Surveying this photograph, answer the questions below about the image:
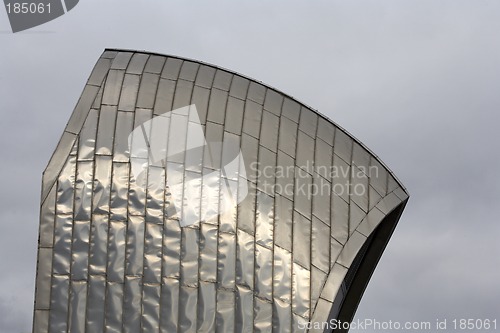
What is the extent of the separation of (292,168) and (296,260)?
80.8 inches

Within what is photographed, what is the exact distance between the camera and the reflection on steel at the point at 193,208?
14.6 metres

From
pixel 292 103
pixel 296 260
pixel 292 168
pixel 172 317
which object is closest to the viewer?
pixel 172 317

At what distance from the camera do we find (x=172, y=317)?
14.5m

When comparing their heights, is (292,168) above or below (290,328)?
above

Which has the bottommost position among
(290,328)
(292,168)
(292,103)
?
(290,328)

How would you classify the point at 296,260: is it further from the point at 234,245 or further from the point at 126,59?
the point at 126,59

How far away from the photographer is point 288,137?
1711 centimetres

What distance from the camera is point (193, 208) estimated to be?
50.5 ft

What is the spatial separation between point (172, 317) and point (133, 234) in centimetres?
168

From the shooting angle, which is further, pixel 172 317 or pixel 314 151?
pixel 314 151

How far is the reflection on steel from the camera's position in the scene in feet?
47.9

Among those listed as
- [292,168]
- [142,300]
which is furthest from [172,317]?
[292,168]

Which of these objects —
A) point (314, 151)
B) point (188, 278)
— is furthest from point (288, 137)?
point (188, 278)

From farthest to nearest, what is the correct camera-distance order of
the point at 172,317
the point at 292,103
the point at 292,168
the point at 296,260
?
the point at 292,103, the point at 292,168, the point at 296,260, the point at 172,317
